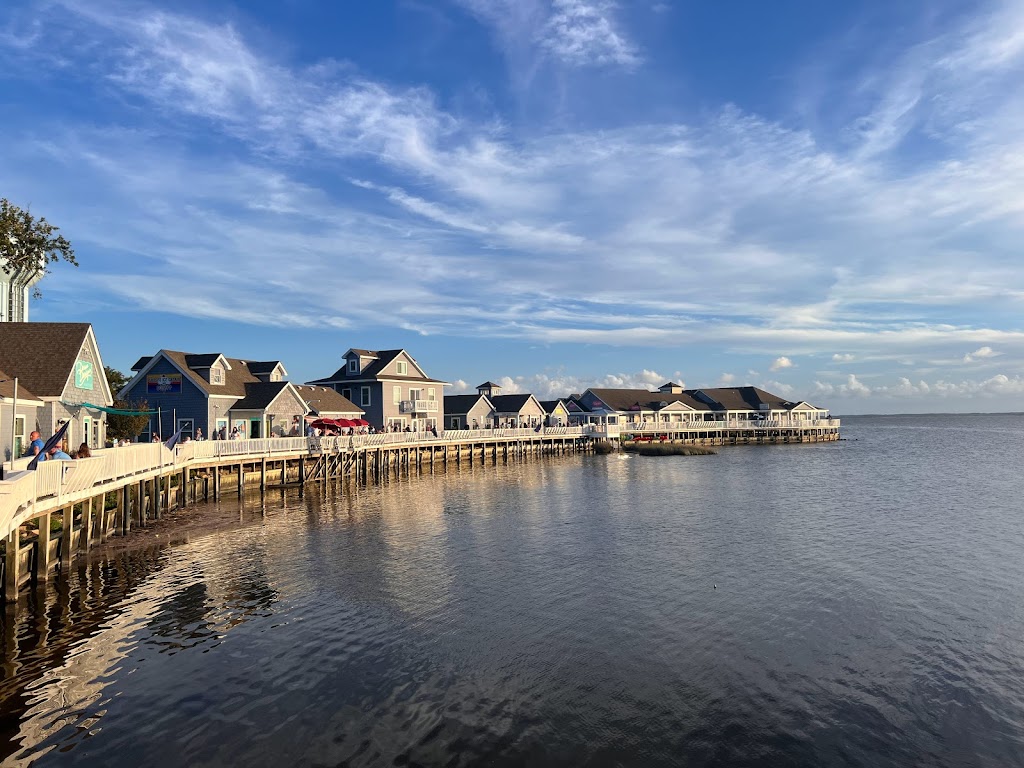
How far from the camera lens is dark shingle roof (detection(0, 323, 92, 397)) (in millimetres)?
28688

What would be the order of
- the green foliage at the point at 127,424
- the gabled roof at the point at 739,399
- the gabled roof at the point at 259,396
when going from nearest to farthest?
the green foliage at the point at 127,424, the gabled roof at the point at 259,396, the gabled roof at the point at 739,399

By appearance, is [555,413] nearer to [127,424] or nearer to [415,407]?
[415,407]

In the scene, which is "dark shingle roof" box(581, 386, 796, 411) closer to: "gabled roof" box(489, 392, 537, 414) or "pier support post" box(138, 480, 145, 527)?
"gabled roof" box(489, 392, 537, 414)

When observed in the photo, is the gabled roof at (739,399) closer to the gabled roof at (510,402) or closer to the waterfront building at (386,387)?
the gabled roof at (510,402)

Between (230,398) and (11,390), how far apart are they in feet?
67.8

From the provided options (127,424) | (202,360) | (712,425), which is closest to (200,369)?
(202,360)

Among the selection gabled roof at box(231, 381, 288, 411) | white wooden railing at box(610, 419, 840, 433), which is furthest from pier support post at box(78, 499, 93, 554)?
white wooden railing at box(610, 419, 840, 433)

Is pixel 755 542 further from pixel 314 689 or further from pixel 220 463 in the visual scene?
pixel 220 463

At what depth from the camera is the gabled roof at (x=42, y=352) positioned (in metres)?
28.7

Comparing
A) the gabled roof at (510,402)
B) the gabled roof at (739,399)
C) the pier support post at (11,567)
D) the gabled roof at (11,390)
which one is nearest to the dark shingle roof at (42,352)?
the gabled roof at (11,390)

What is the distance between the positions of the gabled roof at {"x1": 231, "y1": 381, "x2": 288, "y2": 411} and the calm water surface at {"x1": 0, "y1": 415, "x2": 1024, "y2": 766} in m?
19.5

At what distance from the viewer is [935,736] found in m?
11.2

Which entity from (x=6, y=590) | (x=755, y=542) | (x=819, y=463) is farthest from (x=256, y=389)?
(x=819, y=463)

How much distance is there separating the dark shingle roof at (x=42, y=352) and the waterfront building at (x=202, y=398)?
13014mm
